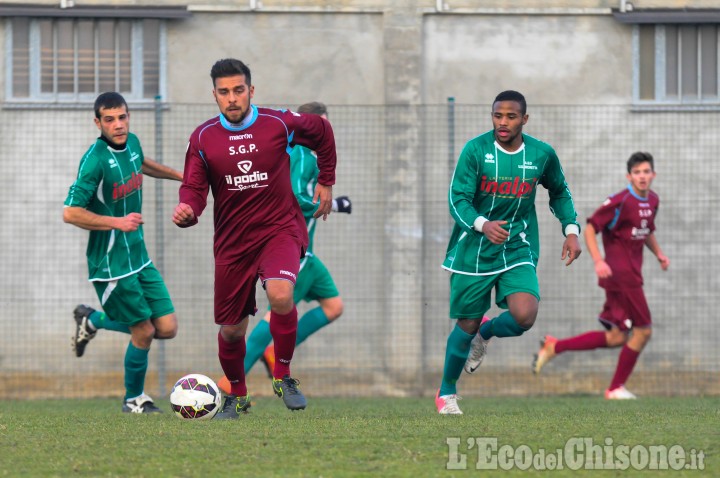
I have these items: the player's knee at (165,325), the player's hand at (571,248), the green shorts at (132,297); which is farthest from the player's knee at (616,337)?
the green shorts at (132,297)

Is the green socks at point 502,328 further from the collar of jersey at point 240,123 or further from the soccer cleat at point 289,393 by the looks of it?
the collar of jersey at point 240,123

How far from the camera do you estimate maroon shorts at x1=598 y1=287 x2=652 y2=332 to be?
1100cm

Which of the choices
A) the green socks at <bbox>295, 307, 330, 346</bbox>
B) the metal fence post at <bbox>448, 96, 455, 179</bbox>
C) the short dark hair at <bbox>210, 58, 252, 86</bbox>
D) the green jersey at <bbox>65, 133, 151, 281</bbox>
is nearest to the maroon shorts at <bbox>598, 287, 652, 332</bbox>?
the metal fence post at <bbox>448, 96, 455, 179</bbox>

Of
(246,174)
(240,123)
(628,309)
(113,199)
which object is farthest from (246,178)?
(628,309)

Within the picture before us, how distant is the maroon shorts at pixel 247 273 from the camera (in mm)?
6809

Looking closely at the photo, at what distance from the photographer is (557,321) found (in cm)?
1277

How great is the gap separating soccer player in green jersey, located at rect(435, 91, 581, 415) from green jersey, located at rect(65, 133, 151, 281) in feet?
7.46

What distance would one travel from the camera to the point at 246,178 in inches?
270

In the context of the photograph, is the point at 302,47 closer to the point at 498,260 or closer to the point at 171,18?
the point at 171,18

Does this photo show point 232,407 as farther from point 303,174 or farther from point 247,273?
point 303,174

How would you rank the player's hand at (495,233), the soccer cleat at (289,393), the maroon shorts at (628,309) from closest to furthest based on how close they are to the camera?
the soccer cleat at (289,393), the player's hand at (495,233), the maroon shorts at (628,309)

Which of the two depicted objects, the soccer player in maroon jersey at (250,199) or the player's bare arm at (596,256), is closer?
the soccer player in maroon jersey at (250,199)

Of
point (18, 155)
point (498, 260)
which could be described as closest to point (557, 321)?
point (498, 260)

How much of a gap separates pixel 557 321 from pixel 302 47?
13.6 feet
